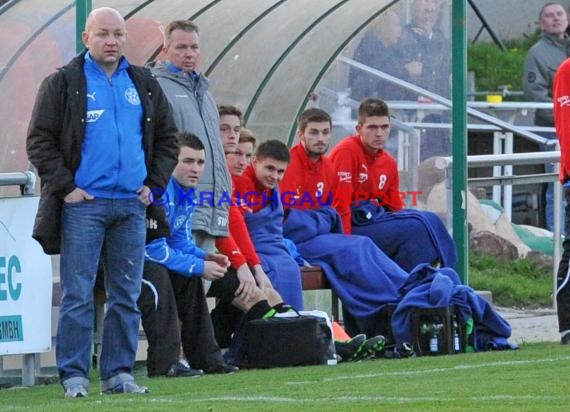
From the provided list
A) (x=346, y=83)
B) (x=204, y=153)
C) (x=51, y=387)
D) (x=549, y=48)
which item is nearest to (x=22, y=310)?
(x=51, y=387)

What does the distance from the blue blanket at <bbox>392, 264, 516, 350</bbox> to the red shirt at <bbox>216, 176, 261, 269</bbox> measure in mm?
1092

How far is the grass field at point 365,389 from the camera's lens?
858cm

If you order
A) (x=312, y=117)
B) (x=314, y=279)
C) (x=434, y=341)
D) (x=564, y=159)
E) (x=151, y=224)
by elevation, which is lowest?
(x=434, y=341)

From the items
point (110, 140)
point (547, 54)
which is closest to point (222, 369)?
point (110, 140)

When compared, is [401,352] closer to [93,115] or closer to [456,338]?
[456,338]

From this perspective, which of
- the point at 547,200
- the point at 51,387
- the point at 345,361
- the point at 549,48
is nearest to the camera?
the point at 51,387

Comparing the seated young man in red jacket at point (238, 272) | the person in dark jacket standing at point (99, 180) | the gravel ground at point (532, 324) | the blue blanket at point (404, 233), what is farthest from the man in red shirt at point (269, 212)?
the person in dark jacket standing at point (99, 180)

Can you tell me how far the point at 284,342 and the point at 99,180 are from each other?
2324 mm

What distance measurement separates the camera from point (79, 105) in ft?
31.6

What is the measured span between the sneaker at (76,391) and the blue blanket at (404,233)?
4169 millimetres

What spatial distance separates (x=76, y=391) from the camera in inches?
382

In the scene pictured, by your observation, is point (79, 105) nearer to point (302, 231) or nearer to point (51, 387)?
point (51, 387)

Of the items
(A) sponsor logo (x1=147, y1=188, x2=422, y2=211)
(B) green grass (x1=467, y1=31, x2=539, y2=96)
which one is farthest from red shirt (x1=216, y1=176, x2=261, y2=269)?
(B) green grass (x1=467, y1=31, x2=539, y2=96)

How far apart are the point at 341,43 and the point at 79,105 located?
5631mm
